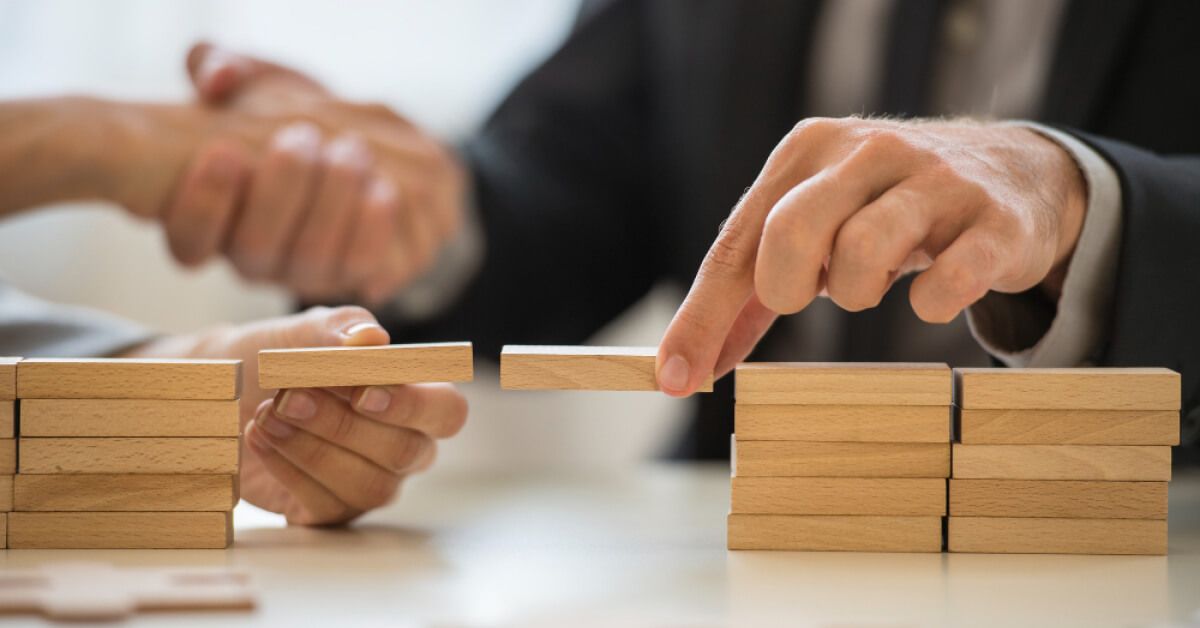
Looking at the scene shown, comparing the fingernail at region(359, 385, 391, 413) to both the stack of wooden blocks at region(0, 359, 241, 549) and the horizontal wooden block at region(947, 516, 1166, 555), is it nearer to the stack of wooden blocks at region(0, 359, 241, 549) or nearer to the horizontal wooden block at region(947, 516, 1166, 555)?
the stack of wooden blocks at region(0, 359, 241, 549)

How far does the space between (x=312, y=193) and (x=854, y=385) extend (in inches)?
52.6

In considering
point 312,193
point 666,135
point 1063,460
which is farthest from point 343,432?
point 666,135

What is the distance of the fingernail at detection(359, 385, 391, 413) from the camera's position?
1.27m

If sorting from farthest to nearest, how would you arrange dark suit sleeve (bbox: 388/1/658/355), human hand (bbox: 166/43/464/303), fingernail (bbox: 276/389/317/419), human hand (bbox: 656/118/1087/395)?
dark suit sleeve (bbox: 388/1/658/355) < human hand (bbox: 166/43/464/303) < fingernail (bbox: 276/389/317/419) < human hand (bbox: 656/118/1087/395)

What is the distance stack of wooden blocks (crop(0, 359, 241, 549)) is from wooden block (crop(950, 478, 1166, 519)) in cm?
82

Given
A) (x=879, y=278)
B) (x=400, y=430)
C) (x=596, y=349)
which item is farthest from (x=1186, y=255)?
(x=400, y=430)

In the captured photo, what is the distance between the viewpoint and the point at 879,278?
114 cm

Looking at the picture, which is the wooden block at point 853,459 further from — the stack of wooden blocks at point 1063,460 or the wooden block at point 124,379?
the wooden block at point 124,379

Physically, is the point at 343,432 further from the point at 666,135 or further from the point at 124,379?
the point at 666,135

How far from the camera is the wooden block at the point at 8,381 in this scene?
1207mm

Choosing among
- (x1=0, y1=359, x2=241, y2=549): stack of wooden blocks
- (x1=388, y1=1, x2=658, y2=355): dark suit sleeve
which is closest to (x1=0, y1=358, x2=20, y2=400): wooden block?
(x1=0, y1=359, x2=241, y2=549): stack of wooden blocks

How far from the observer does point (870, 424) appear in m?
1.21

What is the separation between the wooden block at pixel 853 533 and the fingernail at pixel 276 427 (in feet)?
1.85

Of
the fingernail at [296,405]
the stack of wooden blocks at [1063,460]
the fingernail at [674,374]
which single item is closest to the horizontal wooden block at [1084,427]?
the stack of wooden blocks at [1063,460]
